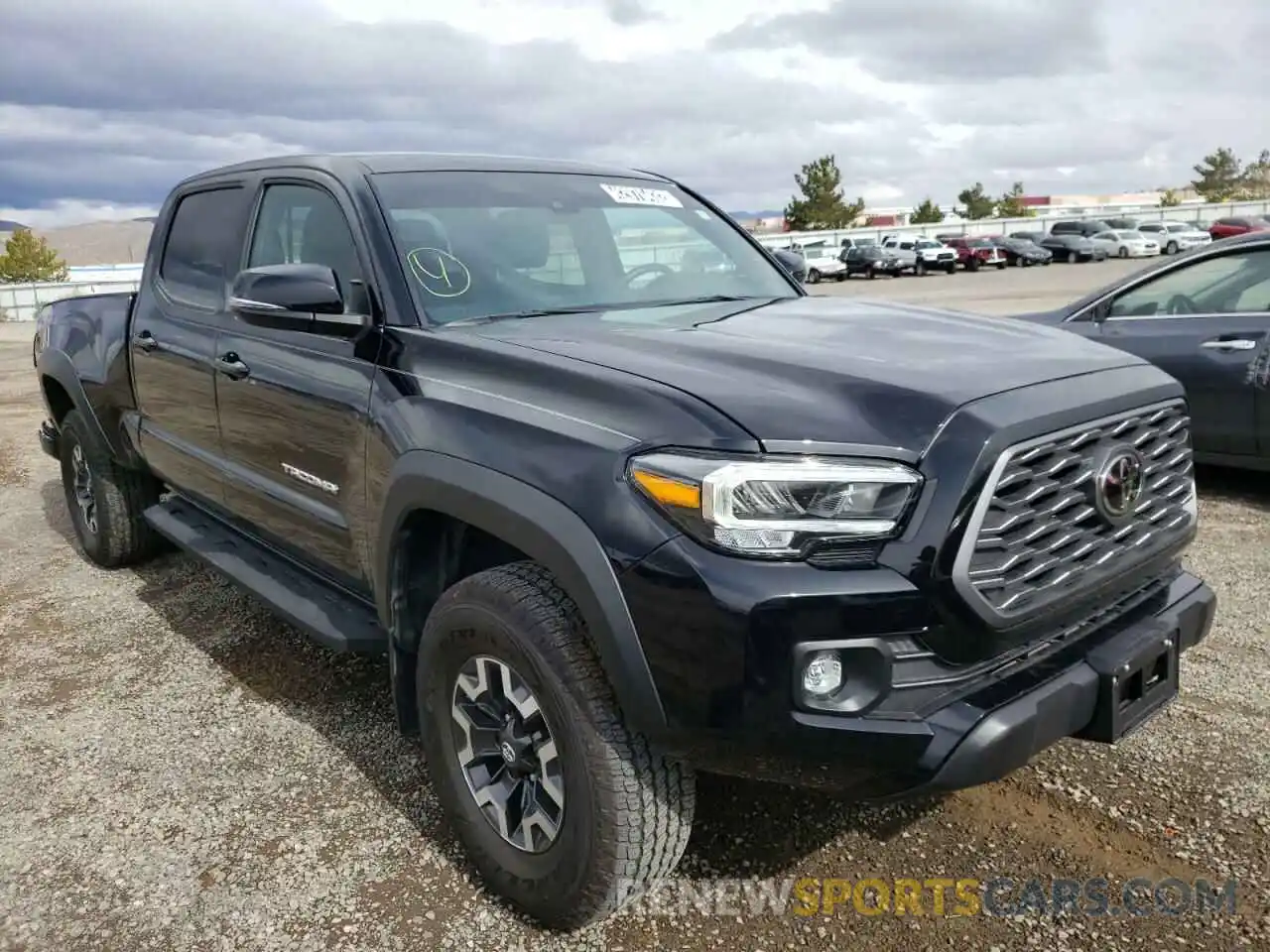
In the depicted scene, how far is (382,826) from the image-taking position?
2973 mm

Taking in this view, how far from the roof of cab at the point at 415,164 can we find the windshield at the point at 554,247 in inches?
1.9

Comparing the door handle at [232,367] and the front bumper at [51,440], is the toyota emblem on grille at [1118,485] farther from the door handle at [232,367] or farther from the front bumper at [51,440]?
the front bumper at [51,440]

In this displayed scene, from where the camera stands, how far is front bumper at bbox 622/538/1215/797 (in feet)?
6.53

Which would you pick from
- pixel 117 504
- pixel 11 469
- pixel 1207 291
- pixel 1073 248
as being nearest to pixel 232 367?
pixel 117 504

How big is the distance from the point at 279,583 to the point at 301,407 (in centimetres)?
71

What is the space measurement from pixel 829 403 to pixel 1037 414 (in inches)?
17.2

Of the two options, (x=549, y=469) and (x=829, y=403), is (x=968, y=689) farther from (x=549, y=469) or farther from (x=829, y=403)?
(x=549, y=469)

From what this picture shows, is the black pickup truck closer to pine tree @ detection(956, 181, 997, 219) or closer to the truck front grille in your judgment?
the truck front grille

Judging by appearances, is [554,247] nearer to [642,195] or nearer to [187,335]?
[642,195]

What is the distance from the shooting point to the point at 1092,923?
2461mm

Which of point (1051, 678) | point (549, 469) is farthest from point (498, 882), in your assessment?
point (1051, 678)

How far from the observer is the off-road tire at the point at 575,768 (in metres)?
2.22

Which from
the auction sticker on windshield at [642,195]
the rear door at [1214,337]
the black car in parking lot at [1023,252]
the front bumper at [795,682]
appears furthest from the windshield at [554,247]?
the black car in parking lot at [1023,252]

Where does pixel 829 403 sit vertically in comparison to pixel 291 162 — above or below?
below
